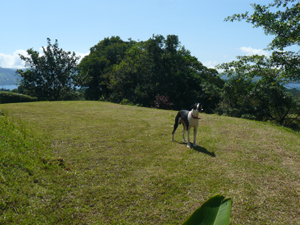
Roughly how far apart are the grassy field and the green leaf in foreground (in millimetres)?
2934

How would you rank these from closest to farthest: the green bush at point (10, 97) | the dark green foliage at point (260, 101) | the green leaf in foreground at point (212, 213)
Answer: the green leaf in foreground at point (212, 213)
the dark green foliage at point (260, 101)
the green bush at point (10, 97)

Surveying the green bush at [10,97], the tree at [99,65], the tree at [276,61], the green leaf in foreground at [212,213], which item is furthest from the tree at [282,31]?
the tree at [99,65]

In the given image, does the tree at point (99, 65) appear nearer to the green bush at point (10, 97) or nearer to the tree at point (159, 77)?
the tree at point (159, 77)

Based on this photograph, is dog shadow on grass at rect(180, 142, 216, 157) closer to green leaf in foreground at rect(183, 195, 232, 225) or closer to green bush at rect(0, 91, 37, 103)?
green leaf in foreground at rect(183, 195, 232, 225)

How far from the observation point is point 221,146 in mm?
6602

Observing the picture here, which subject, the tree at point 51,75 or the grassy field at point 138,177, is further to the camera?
the tree at point 51,75

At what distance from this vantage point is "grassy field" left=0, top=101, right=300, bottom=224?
333 cm

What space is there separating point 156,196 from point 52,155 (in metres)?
2.98

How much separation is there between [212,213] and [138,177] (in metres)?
4.13

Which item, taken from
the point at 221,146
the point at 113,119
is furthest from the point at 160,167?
the point at 113,119

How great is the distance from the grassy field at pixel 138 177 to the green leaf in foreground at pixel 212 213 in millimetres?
2934

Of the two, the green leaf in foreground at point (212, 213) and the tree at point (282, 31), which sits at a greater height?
the tree at point (282, 31)

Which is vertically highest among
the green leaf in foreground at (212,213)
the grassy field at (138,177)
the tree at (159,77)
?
the tree at (159,77)

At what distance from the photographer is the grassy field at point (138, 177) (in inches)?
131
